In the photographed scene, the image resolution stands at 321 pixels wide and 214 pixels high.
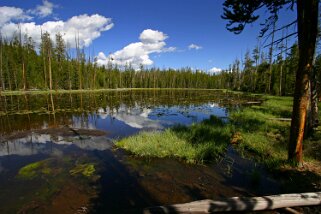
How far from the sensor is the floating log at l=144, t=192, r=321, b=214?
4828 mm

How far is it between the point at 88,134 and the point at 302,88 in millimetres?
12097

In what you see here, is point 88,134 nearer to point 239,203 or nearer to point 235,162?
point 235,162

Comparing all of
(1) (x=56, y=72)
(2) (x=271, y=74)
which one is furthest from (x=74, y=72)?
(2) (x=271, y=74)

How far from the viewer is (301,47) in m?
7.04

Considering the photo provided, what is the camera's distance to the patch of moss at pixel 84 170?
26.2 feet

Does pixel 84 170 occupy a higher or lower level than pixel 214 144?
lower

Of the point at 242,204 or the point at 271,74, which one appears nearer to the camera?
the point at 242,204

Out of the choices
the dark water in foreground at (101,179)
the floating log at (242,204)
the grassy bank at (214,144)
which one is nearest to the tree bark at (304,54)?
the grassy bank at (214,144)

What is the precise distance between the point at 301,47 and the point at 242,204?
216 inches

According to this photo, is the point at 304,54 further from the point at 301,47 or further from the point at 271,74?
the point at 271,74

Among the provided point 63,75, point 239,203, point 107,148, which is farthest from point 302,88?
point 63,75

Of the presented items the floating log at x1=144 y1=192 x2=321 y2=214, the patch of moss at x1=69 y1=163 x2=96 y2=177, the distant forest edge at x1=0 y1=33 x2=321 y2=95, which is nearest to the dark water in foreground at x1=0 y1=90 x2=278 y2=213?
the patch of moss at x1=69 y1=163 x2=96 y2=177

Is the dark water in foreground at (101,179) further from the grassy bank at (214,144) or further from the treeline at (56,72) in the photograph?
the treeline at (56,72)

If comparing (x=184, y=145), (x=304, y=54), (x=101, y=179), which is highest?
(x=304, y=54)
